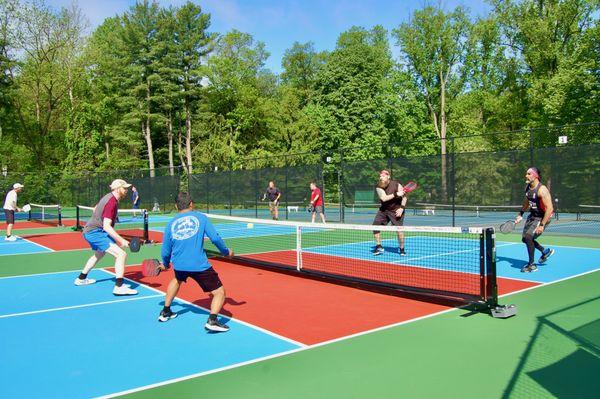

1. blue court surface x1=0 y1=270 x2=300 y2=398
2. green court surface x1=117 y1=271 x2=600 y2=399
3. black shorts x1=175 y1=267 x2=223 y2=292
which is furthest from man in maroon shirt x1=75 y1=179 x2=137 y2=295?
green court surface x1=117 y1=271 x2=600 y2=399

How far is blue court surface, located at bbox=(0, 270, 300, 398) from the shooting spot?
4.36 m

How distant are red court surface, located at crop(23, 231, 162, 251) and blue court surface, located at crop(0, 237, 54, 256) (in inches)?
10.8

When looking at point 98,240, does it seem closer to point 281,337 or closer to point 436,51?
point 281,337

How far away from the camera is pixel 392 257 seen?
11.3 meters

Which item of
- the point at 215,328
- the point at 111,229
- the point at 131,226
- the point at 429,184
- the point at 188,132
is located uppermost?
the point at 188,132

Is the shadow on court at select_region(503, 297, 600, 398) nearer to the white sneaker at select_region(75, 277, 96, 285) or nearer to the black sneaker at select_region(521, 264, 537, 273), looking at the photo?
the black sneaker at select_region(521, 264, 537, 273)

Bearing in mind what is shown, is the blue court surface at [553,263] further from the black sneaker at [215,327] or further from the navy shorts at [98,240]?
the navy shorts at [98,240]

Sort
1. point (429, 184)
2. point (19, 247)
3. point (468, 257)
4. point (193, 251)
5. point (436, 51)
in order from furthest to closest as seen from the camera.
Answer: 1. point (436, 51)
2. point (429, 184)
3. point (19, 247)
4. point (468, 257)
5. point (193, 251)

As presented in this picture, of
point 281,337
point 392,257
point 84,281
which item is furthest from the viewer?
point 392,257

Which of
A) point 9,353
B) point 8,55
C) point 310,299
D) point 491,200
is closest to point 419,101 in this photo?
point 491,200

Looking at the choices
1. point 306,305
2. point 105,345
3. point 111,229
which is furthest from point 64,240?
point 105,345

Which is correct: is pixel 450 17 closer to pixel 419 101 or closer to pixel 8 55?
pixel 419 101

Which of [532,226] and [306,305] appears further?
[532,226]

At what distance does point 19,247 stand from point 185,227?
1120 centimetres
